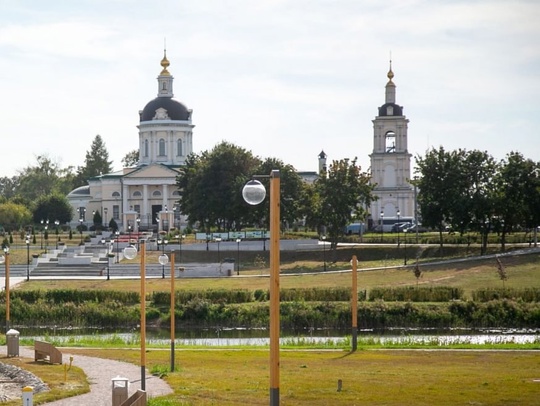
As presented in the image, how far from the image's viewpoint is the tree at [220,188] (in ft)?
310

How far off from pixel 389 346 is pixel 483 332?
10.0m

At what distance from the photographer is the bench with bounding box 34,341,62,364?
3409 cm

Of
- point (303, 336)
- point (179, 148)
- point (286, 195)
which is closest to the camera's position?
point (303, 336)

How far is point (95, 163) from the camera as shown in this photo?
538ft

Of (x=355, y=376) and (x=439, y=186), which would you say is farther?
(x=439, y=186)

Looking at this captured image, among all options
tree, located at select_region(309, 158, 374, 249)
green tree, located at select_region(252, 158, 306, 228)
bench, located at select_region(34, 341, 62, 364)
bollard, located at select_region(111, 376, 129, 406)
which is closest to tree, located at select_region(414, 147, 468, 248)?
tree, located at select_region(309, 158, 374, 249)

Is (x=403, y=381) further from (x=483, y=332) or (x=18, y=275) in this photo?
(x=18, y=275)

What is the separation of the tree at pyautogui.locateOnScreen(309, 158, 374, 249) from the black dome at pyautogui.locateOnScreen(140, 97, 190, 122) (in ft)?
143

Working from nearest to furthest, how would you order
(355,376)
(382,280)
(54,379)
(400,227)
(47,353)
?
(54,379) < (355,376) < (47,353) < (382,280) < (400,227)

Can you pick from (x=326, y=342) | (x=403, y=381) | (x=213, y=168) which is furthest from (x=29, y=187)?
(x=403, y=381)

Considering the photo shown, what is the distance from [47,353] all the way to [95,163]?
130862 millimetres

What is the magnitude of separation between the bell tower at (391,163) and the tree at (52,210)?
30.0 meters

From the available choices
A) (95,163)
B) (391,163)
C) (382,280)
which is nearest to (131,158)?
(95,163)

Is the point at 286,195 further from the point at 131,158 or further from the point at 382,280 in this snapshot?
the point at 131,158
